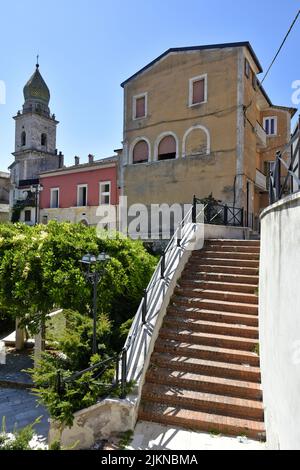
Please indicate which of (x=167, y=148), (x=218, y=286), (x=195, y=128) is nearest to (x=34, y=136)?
(x=167, y=148)

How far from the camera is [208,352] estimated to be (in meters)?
5.81

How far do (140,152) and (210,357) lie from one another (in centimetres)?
1423

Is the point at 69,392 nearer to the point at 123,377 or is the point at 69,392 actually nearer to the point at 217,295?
the point at 123,377

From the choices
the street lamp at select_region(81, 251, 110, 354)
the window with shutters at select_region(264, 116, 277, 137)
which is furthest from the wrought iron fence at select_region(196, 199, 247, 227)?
the window with shutters at select_region(264, 116, 277, 137)

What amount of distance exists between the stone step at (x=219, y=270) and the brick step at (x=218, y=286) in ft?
1.24

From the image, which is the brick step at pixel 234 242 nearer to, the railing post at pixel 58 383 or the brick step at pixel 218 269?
the brick step at pixel 218 269

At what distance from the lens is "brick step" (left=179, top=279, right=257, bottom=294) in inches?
278

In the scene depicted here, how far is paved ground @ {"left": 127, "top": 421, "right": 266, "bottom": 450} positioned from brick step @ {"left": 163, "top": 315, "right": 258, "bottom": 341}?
6.40 feet

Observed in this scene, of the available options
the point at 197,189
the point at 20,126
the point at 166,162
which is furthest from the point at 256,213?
the point at 20,126

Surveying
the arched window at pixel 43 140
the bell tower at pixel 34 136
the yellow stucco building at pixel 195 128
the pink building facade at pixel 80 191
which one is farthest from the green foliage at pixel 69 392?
the arched window at pixel 43 140

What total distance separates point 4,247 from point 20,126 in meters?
35.9

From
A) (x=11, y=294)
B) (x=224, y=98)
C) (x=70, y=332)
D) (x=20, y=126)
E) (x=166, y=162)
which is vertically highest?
(x=20, y=126)

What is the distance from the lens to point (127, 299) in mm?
8734

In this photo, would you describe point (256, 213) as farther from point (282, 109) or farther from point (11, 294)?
point (11, 294)
